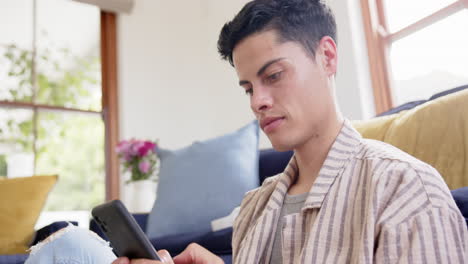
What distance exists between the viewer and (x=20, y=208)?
A: 209cm

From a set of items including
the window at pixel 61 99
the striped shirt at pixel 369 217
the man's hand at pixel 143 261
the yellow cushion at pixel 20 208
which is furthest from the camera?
the window at pixel 61 99

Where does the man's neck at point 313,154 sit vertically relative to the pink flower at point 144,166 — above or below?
below

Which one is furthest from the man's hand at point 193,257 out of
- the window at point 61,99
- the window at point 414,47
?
the window at point 61,99

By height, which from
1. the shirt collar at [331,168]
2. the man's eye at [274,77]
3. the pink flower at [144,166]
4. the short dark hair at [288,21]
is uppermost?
the short dark hair at [288,21]

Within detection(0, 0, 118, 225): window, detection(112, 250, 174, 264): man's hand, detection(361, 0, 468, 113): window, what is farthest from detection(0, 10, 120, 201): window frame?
detection(112, 250, 174, 264): man's hand

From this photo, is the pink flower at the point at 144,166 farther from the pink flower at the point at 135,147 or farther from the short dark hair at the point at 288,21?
the short dark hair at the point at 288,21

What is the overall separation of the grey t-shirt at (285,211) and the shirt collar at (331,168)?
0.04 ft

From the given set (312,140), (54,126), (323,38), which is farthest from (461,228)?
(54,126)

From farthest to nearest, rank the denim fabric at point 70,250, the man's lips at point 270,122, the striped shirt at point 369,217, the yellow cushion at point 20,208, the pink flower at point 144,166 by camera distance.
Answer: the pink flower at point 144,166 → the yellow cushion at point 20,208 → the denim fabric at point 70,250 → the man's lips at point 270,122 → the striped shirt at point 369,217

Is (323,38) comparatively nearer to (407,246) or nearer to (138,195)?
(407,246)

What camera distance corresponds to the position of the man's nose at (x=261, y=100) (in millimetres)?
833

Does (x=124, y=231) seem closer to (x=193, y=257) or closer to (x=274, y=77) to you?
(x=193, y=257)

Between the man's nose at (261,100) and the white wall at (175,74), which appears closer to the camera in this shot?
the man's nose at (261,100)

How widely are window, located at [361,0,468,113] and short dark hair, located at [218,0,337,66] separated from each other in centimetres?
140
